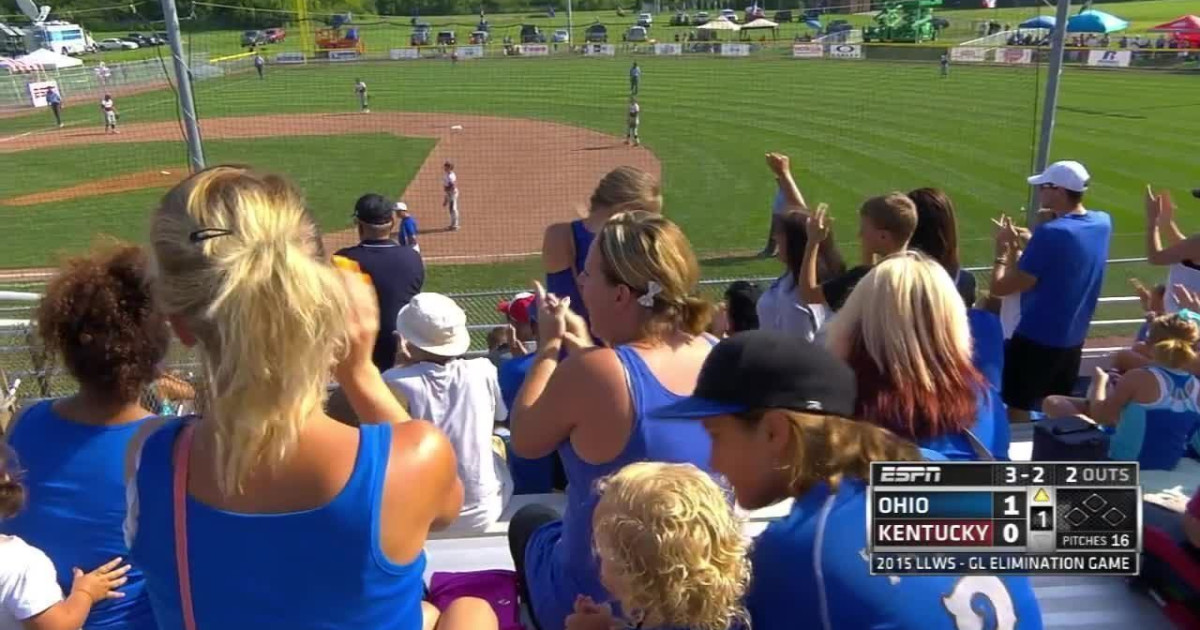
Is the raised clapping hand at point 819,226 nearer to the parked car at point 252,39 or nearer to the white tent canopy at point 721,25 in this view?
the parked car at point 252,39

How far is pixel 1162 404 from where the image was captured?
148 inches

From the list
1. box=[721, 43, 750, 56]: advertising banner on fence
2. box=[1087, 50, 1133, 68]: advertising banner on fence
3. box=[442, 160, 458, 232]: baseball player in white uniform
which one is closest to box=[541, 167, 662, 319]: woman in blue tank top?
box=[442, 160, 458, 232]: baseball player in white uniform

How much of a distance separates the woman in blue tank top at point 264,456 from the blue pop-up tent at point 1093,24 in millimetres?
43732

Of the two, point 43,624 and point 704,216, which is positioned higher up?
point 43,624

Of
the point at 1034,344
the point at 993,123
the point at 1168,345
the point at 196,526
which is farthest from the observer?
the point at 993,123

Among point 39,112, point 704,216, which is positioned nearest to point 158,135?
point 39,112

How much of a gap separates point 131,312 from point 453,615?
1.14 meters

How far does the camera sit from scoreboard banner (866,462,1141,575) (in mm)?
1762

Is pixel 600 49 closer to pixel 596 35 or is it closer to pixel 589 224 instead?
pixel 596 35

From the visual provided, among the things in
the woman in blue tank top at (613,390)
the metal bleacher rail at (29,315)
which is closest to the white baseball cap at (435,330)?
the woman in blue tank top at (613,390)

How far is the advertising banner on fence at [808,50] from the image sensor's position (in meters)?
27.7

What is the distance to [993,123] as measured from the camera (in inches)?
883

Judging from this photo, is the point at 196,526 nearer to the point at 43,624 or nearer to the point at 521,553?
the point at 43,624

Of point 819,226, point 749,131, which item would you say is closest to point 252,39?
point 749,131
